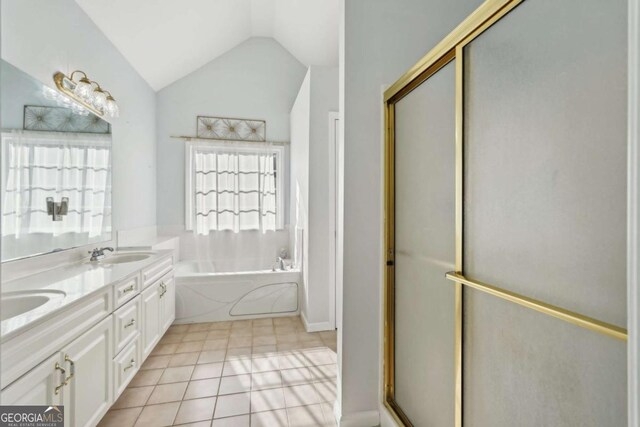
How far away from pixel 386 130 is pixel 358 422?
1.58 meters

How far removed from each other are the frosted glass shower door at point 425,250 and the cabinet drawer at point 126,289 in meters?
1.51

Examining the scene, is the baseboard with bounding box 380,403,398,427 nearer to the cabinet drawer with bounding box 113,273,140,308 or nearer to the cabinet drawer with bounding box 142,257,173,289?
the cabinet drawer with bounding box 113,273,140,308

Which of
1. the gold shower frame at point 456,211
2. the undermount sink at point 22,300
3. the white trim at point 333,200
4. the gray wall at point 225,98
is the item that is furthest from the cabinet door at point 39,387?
the gray wall at point 225,98

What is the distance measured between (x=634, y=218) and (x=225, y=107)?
13.1 ft

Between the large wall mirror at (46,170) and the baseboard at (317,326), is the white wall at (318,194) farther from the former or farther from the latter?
the large wall mirror at (46,170)

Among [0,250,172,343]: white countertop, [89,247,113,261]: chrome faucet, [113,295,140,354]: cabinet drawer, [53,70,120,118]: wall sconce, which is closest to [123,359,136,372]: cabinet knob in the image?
[113,295,140,354]: cabinet drawer

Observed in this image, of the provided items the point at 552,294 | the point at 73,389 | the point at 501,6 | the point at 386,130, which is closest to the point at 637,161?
the point at 552,294

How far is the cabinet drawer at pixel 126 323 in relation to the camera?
1.56 metres

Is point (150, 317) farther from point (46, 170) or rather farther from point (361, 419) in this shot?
point (361, 419)

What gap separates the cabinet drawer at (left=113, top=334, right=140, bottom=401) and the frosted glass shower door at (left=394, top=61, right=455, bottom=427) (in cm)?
151

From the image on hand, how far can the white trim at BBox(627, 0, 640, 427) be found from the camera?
0.45m

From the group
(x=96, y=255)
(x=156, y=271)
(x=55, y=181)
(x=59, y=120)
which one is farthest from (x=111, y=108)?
(x=156, y=271)

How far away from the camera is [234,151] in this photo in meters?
3.72

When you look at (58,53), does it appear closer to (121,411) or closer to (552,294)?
(121,411)
